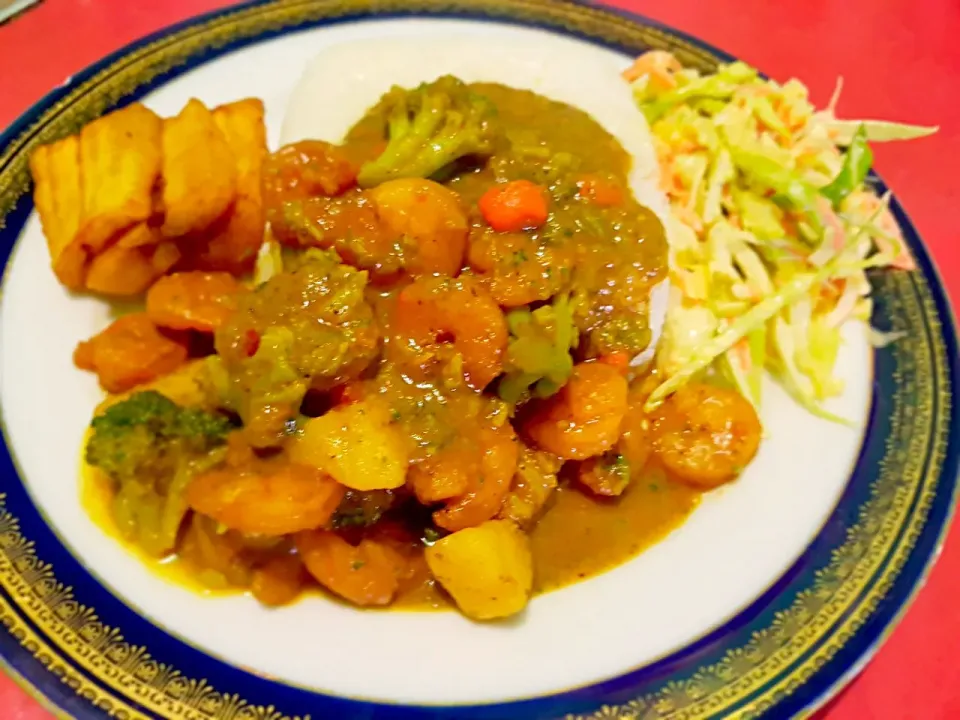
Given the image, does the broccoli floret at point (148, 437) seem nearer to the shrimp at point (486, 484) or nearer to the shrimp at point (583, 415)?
the shrimp at point (486, 484)

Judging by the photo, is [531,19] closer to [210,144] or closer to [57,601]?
[210,144]

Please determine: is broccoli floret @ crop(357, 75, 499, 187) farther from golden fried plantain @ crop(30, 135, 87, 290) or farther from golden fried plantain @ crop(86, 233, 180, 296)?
golden fried plantain @ crop(30, 135, 87, 290)

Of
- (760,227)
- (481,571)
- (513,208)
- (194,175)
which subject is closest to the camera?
(481,571)

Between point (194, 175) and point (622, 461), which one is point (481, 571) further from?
point (194, 175)

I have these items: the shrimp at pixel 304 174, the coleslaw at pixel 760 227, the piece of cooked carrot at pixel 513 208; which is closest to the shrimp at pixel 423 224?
the piece of cooked carrot at pixel 513 208

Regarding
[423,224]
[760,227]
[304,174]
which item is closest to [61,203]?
[304,174]

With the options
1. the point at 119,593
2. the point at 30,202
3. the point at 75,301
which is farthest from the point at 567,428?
the point at 30,202
